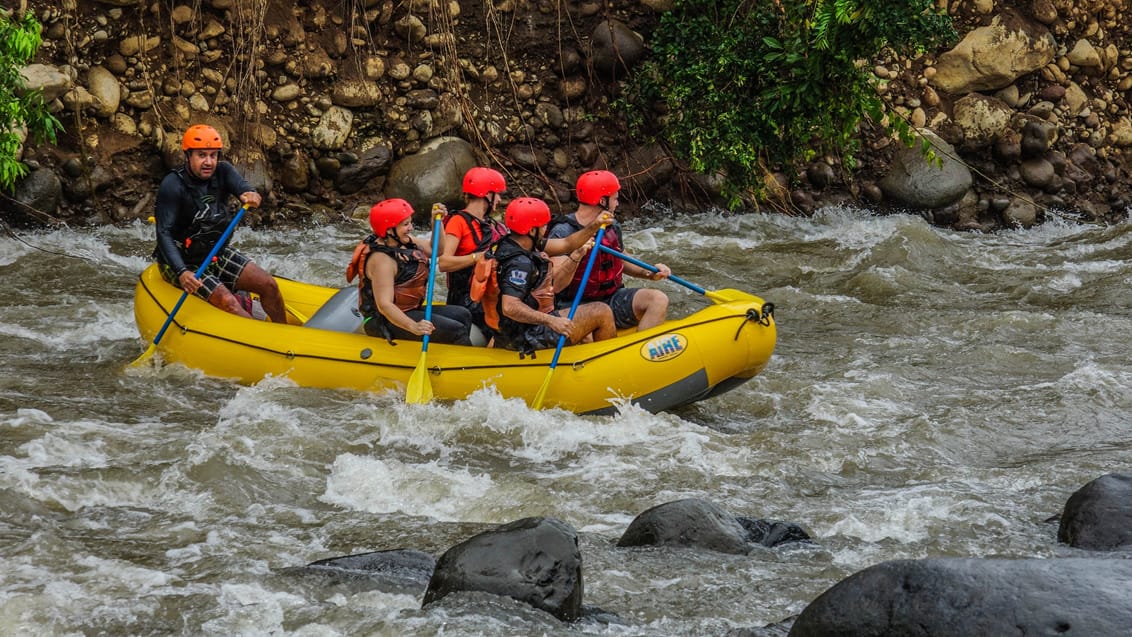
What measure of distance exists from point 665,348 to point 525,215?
99 centimetres

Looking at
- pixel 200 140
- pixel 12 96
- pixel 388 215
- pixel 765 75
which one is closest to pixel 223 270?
pixel 200 140

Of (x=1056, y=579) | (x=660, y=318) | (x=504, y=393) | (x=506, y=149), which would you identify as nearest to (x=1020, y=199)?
(x=506, y=149)

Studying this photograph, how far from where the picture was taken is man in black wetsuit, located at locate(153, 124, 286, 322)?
23.4ft

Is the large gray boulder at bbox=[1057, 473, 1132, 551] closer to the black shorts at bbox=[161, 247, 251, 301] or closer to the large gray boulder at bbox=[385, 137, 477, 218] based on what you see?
the black shorts at bbox=[161, 247, 251, 301]

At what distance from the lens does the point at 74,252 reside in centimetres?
→ 969

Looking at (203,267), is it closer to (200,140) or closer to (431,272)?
(200,140)

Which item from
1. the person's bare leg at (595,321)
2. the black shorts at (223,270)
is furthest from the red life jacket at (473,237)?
the black shorts at (223,270)

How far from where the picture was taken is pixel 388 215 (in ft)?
21.8

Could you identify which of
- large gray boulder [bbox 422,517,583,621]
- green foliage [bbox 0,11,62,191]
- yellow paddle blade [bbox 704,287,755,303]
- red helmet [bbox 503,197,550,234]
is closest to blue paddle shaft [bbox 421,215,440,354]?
red helmet [bbox 503,197,550,234]

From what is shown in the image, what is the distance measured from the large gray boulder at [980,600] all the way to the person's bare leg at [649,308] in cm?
322

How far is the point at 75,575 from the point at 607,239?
334 centimetres

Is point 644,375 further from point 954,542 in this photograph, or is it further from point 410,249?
point 954,542

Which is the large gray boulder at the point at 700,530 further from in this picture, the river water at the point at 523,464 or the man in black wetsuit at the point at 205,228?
the man in black wetsuit at the point at 205,228

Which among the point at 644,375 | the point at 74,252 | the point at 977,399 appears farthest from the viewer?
the point at 74,252
